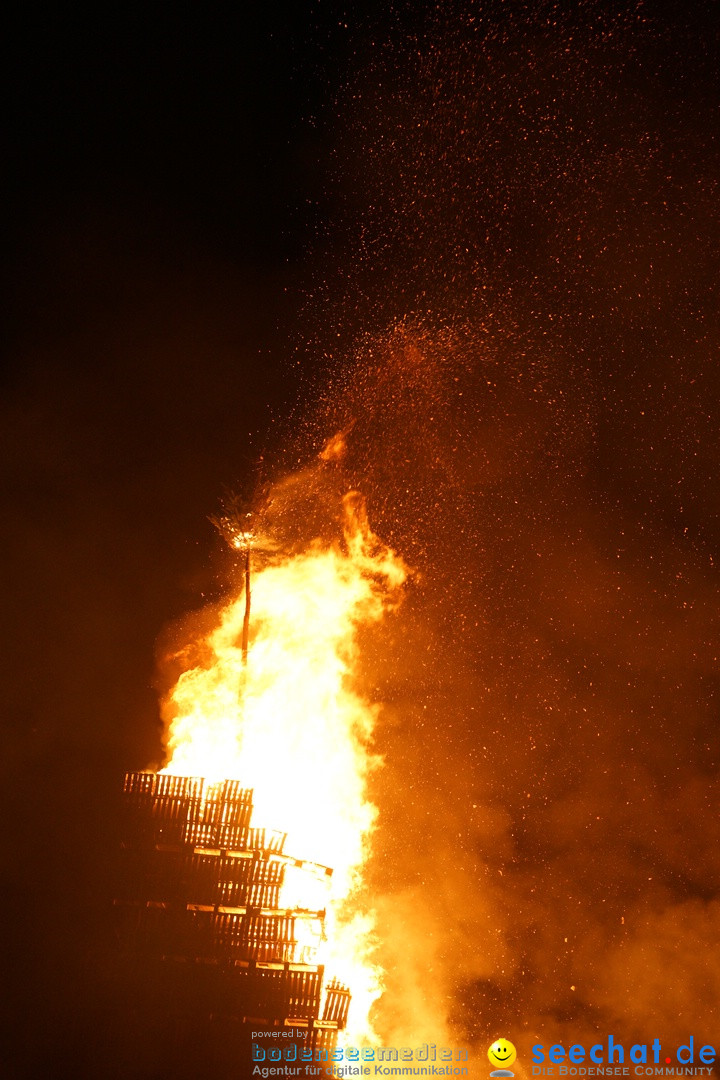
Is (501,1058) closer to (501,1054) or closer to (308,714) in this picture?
(501,1054)

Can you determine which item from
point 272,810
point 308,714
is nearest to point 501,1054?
point 272,810

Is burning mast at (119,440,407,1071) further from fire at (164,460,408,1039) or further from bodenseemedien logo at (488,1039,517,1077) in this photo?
bodenseemedien logo at (488,1039,517,1077)

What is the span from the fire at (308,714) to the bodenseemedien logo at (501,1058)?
1.48 meters

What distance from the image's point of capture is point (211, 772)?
6.77m

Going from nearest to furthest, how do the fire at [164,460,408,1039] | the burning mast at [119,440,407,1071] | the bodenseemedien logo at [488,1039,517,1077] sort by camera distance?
the burning mast at [119,440,407,1071] → the fire at [164,460,408,1039] → the bodenseemedien logo at [488,1039,517,1077]

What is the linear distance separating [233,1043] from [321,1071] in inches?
27.1

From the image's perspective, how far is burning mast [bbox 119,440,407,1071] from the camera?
17.1 ft

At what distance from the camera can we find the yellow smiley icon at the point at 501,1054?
26.5ft

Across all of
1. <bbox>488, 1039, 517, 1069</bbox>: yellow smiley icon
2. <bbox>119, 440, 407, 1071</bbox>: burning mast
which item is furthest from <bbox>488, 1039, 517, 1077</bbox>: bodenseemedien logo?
<bbox>119, 440, 407, 1071</bbox>: burning mast

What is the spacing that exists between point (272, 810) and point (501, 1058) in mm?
3900

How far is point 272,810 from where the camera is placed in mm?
7000

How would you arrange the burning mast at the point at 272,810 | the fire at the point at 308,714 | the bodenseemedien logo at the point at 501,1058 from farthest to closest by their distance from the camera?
the bodenseemedien logo at the point at 501,1058, the fire at the point at 308,714, the burning mast at the point at 272,810

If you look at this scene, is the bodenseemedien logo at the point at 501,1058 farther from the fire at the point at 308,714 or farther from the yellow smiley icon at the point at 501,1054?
the fire at the point at 308,714

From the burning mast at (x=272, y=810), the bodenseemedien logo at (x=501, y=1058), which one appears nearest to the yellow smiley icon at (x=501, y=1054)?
the bodenseemedien logo at (x=501, y=1058)
